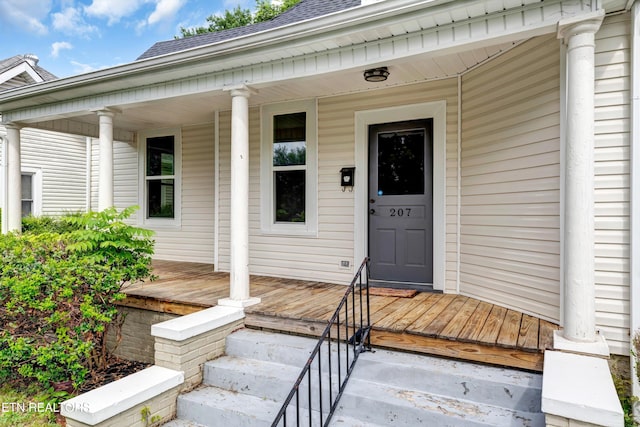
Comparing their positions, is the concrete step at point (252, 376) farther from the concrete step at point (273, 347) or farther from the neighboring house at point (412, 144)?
the neighboring house at point (412, 144)

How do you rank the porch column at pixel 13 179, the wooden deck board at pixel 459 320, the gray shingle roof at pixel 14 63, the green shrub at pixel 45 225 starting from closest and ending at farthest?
the wooden deck board at pixel 459 320
the porch column at pixel 13 179
the green shrub at pixel 45 225
the gray shingle roof at pixel 14 63

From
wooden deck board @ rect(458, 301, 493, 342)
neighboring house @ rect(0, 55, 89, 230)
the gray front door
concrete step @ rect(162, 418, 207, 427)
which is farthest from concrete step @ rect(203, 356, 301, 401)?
neighboring house @ rect(0, 55, 89, 230)

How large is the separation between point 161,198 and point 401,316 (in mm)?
5281

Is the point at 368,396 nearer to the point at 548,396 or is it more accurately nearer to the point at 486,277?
the point at 548,396

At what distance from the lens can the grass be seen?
121 inches

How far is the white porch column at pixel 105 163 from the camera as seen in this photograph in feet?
16.1

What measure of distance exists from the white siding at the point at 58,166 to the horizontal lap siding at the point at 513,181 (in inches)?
338

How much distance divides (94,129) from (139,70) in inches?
133

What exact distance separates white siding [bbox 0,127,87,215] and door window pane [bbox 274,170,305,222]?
19.5 feet

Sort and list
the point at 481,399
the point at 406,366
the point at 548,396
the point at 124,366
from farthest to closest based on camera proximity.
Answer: the point at 124,366
the point at 406,366
the point at 481,399
the point at 548,396

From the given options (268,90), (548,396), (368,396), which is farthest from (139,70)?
(548,396)

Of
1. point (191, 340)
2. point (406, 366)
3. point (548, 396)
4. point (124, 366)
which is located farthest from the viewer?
point (124, 366)

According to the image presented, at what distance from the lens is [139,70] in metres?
4.31

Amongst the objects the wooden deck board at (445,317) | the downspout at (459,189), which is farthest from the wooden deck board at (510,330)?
the downspout at (459,189)
